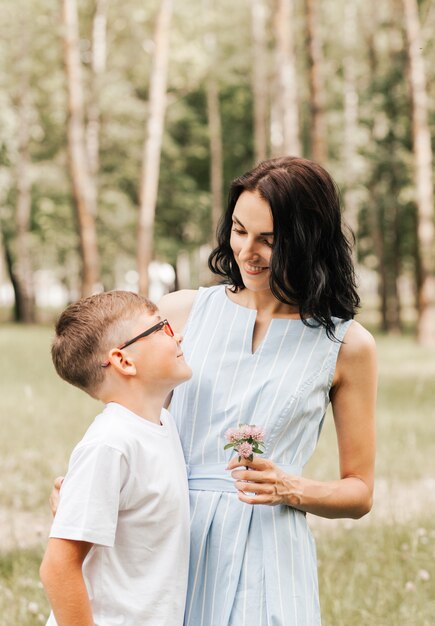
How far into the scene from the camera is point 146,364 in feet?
7.06

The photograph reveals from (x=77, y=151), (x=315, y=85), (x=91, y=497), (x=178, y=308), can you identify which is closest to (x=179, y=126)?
(x=77, y=151)

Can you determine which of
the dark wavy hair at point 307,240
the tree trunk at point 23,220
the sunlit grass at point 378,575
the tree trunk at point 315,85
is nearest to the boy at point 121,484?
the dark wavy hair at point 307,240

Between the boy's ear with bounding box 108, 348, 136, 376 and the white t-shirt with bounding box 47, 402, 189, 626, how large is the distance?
0.08 m

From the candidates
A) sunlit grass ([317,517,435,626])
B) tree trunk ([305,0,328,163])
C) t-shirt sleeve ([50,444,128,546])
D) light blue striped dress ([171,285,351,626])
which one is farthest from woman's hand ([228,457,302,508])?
tree trunk ([305,0,328,163])

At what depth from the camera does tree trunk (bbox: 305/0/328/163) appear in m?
17.3

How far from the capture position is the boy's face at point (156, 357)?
215 centimetres

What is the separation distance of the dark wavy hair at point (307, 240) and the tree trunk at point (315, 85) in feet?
49.5

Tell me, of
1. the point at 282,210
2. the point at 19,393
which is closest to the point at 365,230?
the point at 19,393

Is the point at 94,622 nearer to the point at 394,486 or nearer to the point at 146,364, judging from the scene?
the point at 146,364

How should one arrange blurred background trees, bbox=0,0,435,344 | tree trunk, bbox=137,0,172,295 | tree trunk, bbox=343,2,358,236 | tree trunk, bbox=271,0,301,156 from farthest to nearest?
1. tree trunk, bbox=343,2,358,236
2. tree trunk, bbox=137,0,172,295
3. blurred background trees, bbox=0,0,435,344
4. tree trunk, bbox=271,0,301,156

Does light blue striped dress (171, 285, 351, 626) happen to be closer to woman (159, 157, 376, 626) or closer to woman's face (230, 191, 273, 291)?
woman (159, 157, 376, 626)

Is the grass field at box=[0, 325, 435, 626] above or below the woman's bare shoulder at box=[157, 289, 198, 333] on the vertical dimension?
below

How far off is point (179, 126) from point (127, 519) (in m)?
34.2

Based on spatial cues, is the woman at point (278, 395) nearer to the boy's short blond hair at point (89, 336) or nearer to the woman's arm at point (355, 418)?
the woman's arm at point (355, 418)
